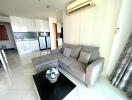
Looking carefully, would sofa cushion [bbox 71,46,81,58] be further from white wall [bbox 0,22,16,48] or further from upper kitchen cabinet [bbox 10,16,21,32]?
white wall [bbox 0,22,16,48]

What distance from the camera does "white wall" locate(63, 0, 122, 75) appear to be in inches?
67.9

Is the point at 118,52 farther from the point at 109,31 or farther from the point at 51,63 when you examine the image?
the point at 51,63

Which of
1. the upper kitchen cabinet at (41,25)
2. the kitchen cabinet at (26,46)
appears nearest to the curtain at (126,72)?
the kitchen cabinet at (26,46)

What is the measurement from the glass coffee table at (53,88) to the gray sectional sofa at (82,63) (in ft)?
1.41

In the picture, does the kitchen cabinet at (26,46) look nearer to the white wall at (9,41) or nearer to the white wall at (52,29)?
the white wall at (52,29)

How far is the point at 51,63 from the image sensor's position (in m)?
2.38

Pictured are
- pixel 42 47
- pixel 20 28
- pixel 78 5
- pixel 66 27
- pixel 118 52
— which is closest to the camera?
pixel 118 52

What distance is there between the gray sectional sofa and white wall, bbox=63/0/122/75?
10.0 inches

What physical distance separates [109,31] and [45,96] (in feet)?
6.65

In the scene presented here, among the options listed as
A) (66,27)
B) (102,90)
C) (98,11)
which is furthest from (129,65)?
(66,27)

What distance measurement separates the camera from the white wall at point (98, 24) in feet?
5.66

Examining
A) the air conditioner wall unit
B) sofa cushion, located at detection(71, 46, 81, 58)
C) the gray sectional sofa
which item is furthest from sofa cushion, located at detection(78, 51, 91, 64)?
the air conditioner wall unit

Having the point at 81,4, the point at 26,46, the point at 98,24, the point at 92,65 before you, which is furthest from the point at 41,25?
the point at 92,65

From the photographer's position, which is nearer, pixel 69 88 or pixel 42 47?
pixel 69 88
